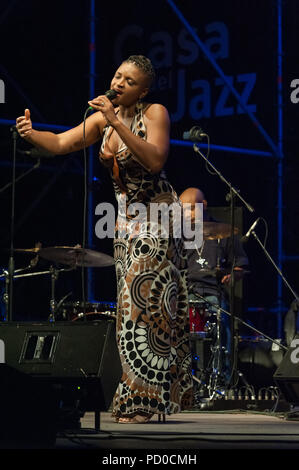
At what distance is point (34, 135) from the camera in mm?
4020

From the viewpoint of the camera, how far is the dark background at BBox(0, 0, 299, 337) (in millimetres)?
9047

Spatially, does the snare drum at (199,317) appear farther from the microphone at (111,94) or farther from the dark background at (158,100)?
the microphone at (111,94)

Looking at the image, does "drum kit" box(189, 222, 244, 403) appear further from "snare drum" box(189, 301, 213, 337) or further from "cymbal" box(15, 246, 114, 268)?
"cymbal" box(15, 246, 114, 268)

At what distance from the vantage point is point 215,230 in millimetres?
7230

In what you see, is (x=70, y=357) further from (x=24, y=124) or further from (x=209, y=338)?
(x=209, y=338)

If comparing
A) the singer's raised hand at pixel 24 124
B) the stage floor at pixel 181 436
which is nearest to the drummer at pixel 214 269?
the stage floor at pixel 181 436

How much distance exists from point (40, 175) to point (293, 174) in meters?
2.51

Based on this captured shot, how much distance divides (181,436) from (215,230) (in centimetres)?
A: 372

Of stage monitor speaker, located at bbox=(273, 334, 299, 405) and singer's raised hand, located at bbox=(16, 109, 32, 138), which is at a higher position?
singer's raised hand, located at bbox=(16, 109, 32, 138)

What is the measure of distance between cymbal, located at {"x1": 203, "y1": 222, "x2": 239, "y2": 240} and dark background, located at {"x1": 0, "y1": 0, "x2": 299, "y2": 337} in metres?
1.66

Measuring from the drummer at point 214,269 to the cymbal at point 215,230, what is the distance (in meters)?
0.03

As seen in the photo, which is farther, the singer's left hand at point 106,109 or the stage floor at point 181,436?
the singer's left hand at point 106,109

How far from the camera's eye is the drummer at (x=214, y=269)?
762cm

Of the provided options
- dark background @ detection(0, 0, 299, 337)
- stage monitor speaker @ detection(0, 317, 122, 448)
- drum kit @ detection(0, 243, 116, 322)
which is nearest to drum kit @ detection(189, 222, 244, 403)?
drum kit @ detection(0, 243, 116, 322)
